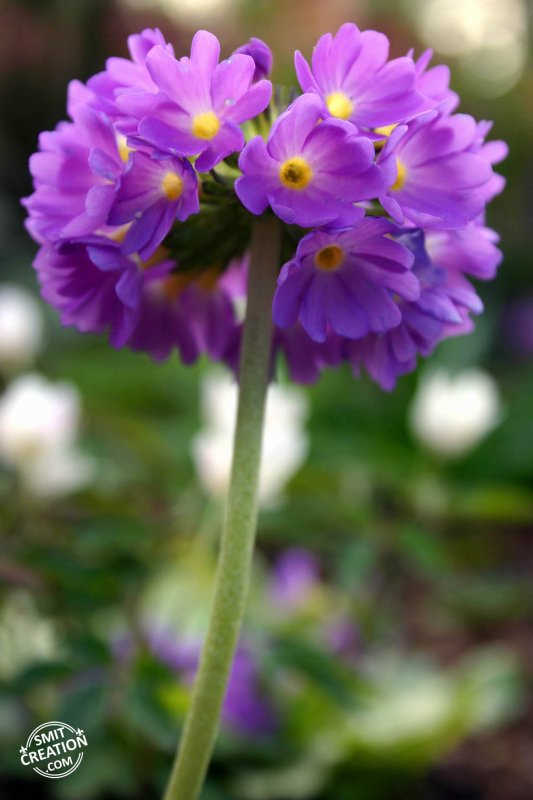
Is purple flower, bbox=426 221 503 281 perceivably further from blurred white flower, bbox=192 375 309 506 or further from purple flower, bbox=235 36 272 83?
blurred white flower, bbox=192 375 309 506

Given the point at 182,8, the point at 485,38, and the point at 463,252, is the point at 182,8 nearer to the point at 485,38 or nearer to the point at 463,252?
the point at 485,38

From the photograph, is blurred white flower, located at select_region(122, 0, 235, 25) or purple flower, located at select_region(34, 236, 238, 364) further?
blurred white flower, located at select_region(122, 0, 235, 25)

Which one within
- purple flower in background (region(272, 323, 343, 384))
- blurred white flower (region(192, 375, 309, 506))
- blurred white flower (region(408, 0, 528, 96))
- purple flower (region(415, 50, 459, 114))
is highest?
blurred white flower (region(408, 0, 528, 96))

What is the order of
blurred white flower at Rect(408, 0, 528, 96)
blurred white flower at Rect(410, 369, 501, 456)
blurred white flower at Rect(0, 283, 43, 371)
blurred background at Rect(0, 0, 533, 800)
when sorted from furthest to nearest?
blurred white flower at Rect(408, 0, 528, 96)
blurred white flower at Rect(0, 283, 43, 371)
blurred white flower at Rect(410, 369, 501, 456)
blurred background at Rect(0, 0, 533, 800)

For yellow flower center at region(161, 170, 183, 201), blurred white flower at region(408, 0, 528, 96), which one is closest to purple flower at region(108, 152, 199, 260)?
yellow flower center at region(161, 170, 183, 201)

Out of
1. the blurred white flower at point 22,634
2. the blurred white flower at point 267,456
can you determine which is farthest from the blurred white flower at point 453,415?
the blurred white flower at point 22,634

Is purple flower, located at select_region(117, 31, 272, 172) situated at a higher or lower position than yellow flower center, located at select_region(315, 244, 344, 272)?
higher
